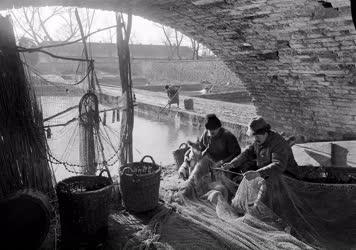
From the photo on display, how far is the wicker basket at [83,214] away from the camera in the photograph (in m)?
4.18

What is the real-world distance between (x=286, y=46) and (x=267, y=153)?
2.18 metres

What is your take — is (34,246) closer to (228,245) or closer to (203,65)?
(228,245)

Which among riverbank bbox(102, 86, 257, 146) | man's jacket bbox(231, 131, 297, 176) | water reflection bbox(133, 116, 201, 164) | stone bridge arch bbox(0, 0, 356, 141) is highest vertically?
stone bridge arch bbox(0, 0, 356, 141)

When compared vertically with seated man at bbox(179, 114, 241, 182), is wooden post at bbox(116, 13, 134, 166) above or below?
above

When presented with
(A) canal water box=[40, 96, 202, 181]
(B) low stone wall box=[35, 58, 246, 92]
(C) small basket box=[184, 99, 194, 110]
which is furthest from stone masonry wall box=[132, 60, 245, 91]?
(A) canal water box=[40, 96, 202, 181]

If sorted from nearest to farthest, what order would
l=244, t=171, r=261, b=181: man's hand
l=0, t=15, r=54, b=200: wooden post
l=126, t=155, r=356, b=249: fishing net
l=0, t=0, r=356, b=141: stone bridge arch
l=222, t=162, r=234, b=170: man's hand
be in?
1. l=126, t=155, r=356, b=249: fishing net
2. l=0, t=15, r=54, b=200: wooden post
3. l=244, t=171, r=261, b=181: man's hand
4. l=0, t=0, r=356, b=141: stone bridge arch
5. l=222, t=162, r=234, b=170: man's hand

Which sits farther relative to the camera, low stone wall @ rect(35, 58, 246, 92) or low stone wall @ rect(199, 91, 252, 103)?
low stone wall @ rect(35, 58, 246, 92)

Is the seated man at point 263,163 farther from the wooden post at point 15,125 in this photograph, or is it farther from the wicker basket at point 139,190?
Answer: the wooden post at point 15,125

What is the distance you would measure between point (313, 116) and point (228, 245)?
4.71m

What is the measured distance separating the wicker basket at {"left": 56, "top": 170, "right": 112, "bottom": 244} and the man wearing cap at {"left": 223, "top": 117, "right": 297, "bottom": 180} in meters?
1.98

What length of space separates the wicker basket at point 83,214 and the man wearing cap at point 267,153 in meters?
1.98

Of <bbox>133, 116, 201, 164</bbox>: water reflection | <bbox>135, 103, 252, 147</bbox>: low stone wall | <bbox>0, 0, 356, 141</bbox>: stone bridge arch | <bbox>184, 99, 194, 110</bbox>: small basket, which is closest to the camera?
<bbox>0, 0, 356, 141</bbox>: stone bridge arch

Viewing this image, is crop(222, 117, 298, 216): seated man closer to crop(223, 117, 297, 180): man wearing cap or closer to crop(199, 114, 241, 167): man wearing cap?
crop(223, 117, 297, 180): man wearing cap

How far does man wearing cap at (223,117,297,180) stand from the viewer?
4.75 m
